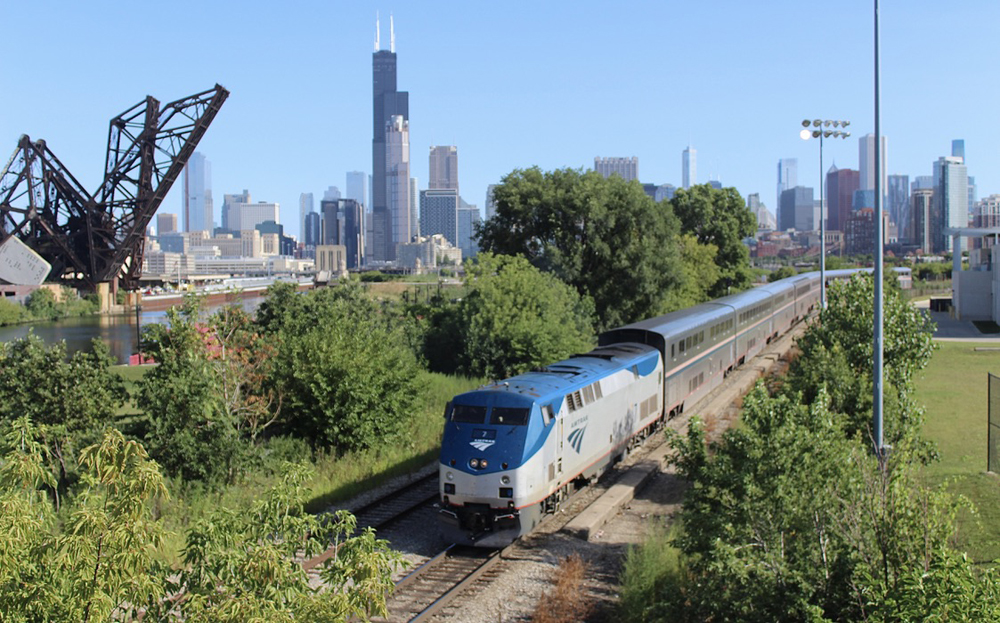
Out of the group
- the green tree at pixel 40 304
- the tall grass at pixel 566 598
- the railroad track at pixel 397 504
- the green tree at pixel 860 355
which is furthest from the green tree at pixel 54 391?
the green tree at pixel 40 304

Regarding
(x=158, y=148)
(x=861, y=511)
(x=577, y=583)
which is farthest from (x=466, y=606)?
(x=158, y=148)

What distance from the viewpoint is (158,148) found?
205 feet

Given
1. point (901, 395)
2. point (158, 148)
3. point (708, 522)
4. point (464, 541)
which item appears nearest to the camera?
point (708, 522)

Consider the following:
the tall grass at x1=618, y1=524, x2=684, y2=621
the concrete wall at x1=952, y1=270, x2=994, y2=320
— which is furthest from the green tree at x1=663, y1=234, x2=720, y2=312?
the tall grass at x1=618, y1=524, x2=684, y2=621

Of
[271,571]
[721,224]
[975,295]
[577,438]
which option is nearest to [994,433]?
[577,438]

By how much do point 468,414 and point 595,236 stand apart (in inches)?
1117

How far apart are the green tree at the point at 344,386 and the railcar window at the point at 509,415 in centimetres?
672

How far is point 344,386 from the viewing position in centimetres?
1978

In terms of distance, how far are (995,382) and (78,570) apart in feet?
57.3

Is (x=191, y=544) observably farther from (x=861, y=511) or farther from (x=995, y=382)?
(x=995, y=382)

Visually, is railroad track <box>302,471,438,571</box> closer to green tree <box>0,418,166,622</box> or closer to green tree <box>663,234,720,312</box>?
green tree <box>0,418,166,622</box>

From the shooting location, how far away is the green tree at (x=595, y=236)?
41312mm

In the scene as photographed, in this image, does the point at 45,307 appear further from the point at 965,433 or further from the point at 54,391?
the point at 965,433

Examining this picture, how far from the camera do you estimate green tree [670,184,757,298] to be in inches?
2482
